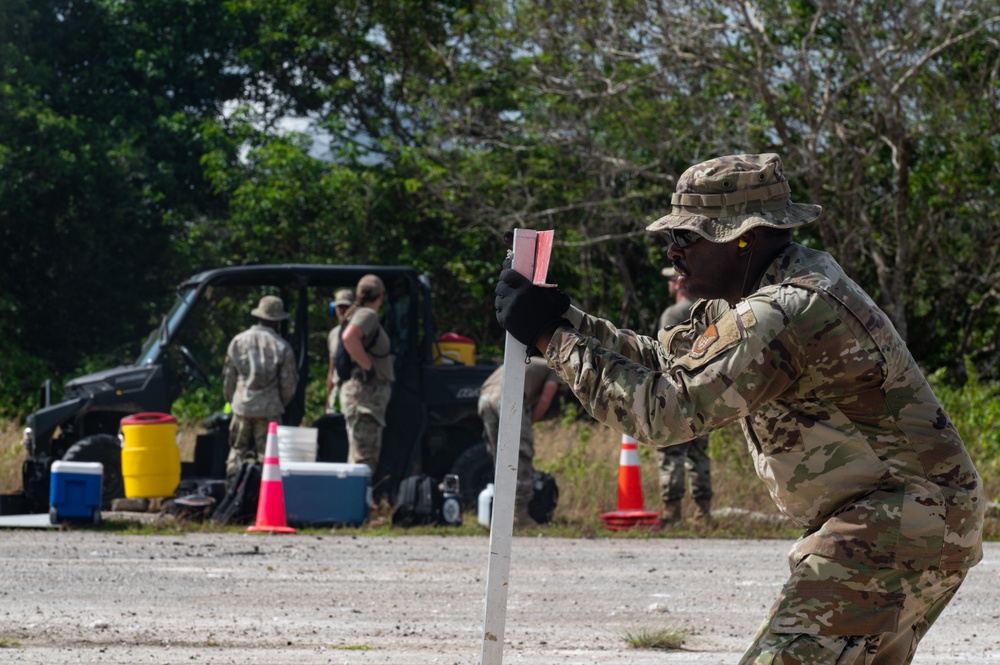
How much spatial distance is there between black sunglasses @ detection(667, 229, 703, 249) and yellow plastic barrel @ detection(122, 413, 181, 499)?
8.67 metres

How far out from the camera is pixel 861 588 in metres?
Result: 3.14

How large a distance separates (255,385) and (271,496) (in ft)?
4.59

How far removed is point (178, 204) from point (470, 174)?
7.08 metres

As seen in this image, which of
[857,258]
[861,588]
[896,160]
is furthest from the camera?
[857,258]

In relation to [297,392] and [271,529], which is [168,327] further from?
[271,529]

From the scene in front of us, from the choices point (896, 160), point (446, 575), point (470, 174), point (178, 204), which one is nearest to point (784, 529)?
point (446, 575)

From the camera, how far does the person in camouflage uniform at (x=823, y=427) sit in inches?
124

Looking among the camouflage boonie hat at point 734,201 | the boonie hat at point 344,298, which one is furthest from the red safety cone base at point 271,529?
the camouflage boonie hat at point 734,201

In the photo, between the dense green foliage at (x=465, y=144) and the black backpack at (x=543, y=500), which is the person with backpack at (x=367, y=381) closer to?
the black backpack at (x=543, y=500)

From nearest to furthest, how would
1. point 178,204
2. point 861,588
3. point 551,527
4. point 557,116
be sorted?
point 861,588 → point 551,527 → point 557,116 → point 178,204

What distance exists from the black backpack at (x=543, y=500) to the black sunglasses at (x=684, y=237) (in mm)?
7969

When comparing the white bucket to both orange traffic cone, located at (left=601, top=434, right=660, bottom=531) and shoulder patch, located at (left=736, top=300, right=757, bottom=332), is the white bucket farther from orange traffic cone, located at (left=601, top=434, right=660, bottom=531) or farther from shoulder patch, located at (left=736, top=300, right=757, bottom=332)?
shoulder patch, located at (left=736, top=300, right=757, bottom=332)

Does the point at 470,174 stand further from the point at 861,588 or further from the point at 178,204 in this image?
the point at 861,588

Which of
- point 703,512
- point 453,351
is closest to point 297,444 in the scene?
point 453,351
